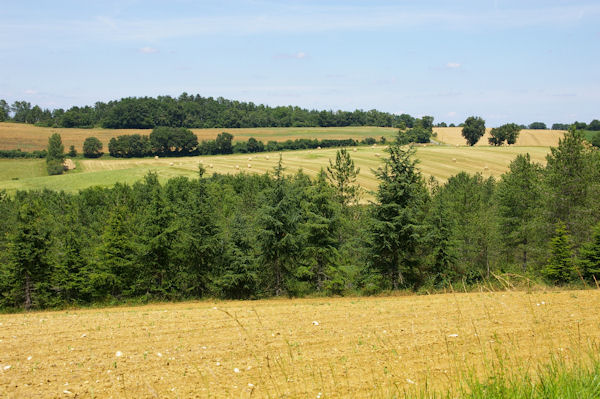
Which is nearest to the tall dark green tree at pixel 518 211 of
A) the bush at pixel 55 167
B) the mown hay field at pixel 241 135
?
the mown hay field at pixel 241 135

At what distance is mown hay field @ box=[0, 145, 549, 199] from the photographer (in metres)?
77.4

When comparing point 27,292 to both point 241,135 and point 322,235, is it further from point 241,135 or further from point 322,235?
point 241,135

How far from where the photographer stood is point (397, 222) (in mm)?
25125

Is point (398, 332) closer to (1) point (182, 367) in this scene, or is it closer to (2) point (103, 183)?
(1) point (182, 367)

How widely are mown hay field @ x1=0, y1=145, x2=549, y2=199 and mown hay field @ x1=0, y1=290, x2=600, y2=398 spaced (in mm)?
61005

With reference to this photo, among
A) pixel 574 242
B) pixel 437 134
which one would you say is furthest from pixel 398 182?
pixel 437 134

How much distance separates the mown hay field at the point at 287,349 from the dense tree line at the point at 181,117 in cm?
13927

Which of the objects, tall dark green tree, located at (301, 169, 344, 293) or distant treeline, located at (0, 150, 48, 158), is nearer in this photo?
tall dark green tree, located at (301, 169, 344, 293)

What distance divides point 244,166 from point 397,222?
6378 cm

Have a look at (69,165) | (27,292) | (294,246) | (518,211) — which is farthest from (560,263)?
(69,165)

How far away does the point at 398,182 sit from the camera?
2591 cm

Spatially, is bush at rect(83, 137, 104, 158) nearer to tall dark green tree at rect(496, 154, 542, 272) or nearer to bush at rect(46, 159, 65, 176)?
bush at rect(46, 159, 65, 176)

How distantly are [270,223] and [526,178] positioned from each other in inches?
920

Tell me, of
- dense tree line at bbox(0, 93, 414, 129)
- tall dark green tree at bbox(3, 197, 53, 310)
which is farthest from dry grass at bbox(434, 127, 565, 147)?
tall dark green tree at bbox(3, 197, 53, 310)
